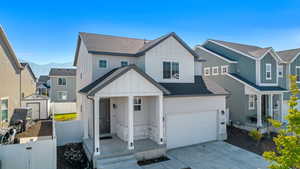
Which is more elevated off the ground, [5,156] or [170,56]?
[170,56]

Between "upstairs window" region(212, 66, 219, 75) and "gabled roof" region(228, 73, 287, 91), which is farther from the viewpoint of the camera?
"upstairs window" region(212, 66, 219, 75)

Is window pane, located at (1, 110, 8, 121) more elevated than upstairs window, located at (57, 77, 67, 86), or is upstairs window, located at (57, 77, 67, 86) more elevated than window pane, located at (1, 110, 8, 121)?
upstairs window, located at (57, 77, 67, 86)

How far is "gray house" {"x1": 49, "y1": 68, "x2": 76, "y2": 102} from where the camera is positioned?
29.4 m

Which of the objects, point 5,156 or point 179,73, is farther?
point 179,73

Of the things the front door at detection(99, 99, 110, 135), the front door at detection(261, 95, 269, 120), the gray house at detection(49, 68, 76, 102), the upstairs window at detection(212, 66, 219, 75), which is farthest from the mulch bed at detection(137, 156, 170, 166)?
the gray house at detection(49, 68, 76, 102)

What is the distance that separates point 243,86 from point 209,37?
7565 mm

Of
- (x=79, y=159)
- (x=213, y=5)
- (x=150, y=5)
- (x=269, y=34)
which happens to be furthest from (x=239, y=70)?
(x=79, y=159)

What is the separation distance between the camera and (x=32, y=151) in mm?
7027

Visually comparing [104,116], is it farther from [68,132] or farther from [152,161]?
[152,161]

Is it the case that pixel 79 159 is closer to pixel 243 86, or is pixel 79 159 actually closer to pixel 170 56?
pixel 170 56

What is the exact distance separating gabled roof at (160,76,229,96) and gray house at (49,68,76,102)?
2378 centimetres

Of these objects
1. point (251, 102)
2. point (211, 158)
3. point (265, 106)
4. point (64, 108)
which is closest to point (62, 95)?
point (64, 108)

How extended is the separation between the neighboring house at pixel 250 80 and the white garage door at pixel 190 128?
5285 millimetres

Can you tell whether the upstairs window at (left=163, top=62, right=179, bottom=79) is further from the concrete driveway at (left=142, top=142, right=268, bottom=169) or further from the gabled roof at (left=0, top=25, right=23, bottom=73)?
the gabled roof at (left=0, top=25, right=23, bottom=73)
